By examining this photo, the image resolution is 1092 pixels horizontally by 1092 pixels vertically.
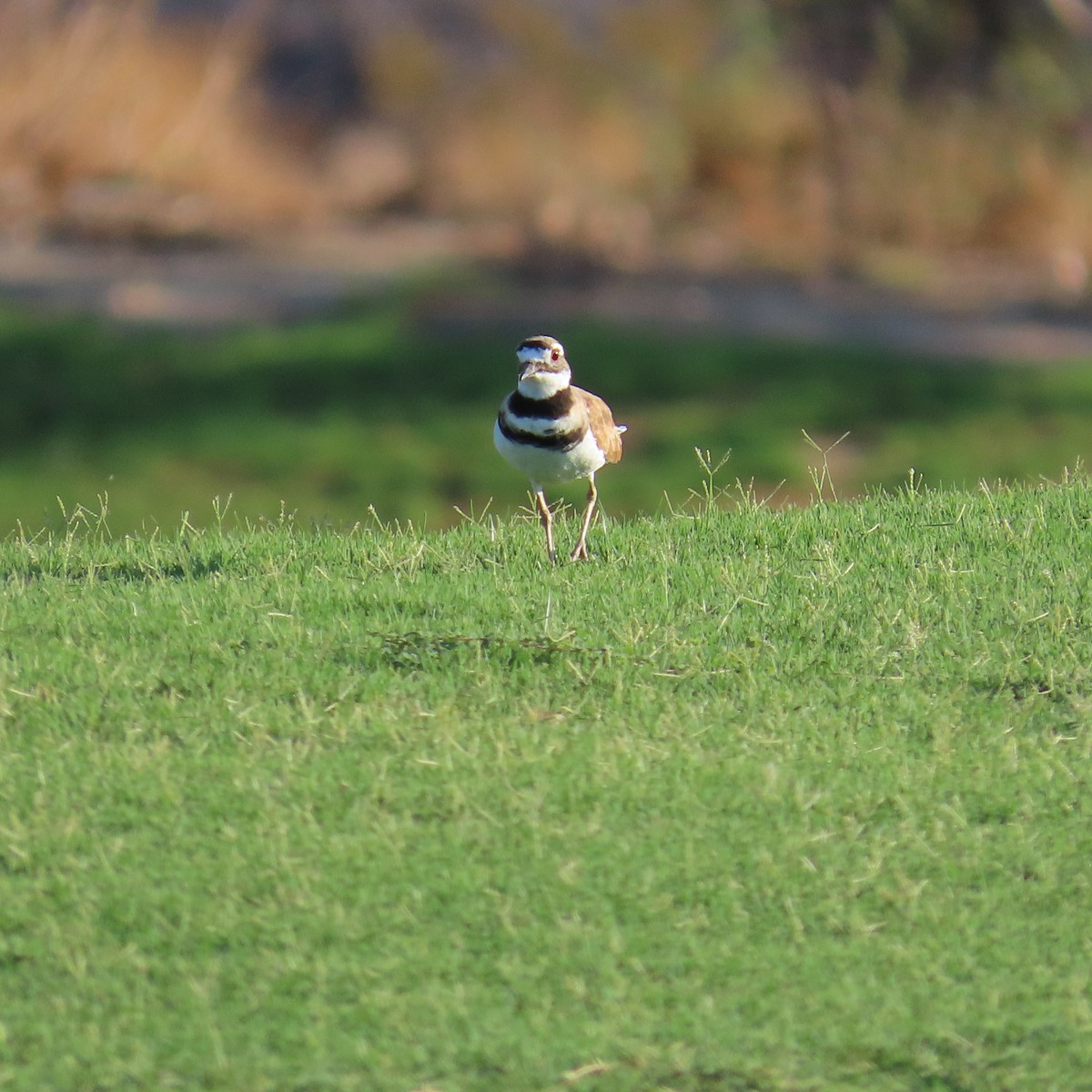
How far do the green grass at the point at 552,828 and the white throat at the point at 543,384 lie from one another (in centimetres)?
72

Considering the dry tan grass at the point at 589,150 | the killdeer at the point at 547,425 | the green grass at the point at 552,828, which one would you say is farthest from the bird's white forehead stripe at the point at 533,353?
the dry tan grass at the point at 589,150

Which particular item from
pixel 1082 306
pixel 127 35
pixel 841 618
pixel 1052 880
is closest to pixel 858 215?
pixel 1082 306

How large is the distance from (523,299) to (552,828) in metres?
12.3

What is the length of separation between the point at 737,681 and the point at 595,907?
1.30m

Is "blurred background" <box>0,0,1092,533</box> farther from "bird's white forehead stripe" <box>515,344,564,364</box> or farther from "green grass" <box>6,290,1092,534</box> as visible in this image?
"bird's white forehead stripe" <box>515,344,564,364</box>

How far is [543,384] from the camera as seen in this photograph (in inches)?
266

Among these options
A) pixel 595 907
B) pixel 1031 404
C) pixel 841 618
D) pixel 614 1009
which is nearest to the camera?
pixel 614 1009

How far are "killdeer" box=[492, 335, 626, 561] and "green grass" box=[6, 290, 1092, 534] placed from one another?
185 inches

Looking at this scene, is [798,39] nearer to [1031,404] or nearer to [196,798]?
[1031,404]

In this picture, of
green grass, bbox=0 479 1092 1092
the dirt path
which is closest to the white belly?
green grass, bbox=0 479 1092 1092

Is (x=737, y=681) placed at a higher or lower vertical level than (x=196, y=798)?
higher

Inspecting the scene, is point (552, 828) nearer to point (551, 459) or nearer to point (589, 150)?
point (551, 459)

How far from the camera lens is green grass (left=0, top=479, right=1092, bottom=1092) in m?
3.84

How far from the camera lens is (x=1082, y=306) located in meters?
16.5
